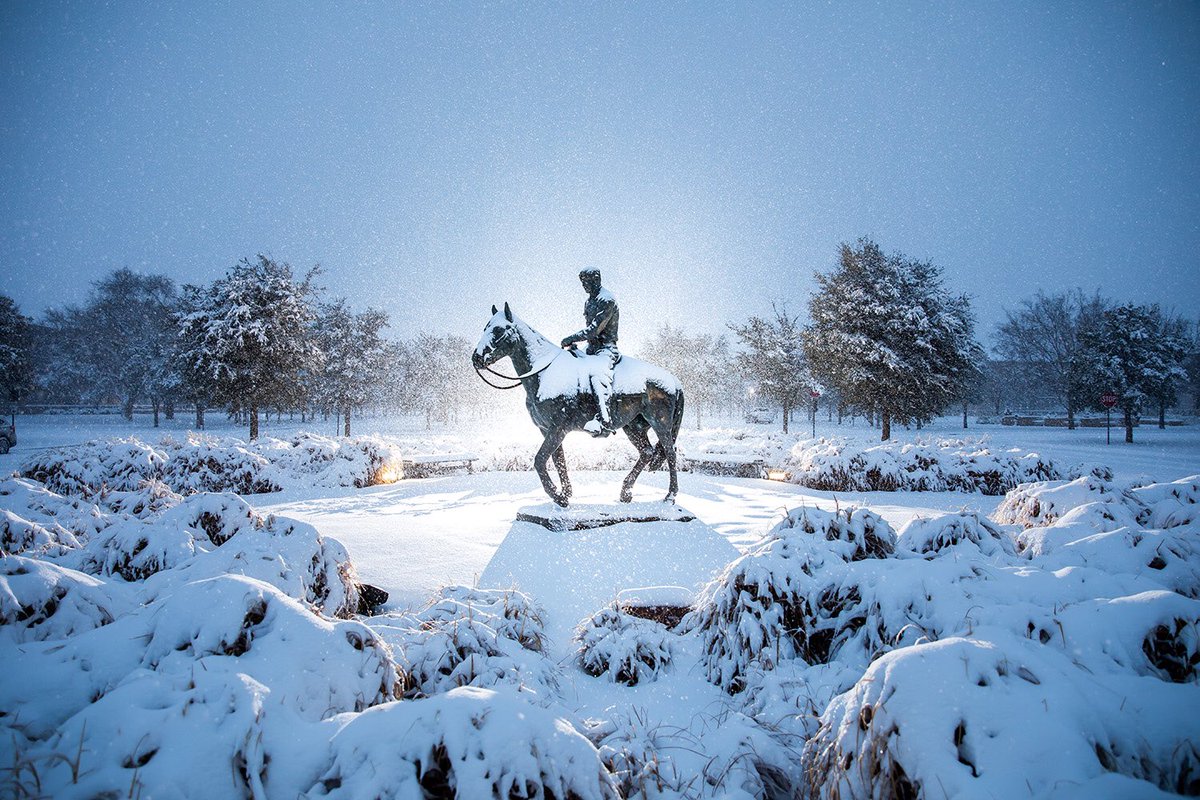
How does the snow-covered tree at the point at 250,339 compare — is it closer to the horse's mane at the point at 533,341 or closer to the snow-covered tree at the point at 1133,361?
the horse's mane at the point at 533,341

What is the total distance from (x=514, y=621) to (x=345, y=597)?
1.24 metres

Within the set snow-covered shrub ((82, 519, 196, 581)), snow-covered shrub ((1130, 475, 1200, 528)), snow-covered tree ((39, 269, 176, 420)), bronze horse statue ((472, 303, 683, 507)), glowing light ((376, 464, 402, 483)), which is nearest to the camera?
snow-covered shrub ((82, 519, 196, 581))

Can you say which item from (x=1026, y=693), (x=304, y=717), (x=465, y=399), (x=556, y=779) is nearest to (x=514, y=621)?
(x=304, y=717)

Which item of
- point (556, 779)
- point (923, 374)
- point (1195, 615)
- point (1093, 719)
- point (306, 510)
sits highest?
point (923, 374)

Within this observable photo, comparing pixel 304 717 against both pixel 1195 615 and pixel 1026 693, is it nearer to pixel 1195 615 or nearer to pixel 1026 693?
pixel 1026 693

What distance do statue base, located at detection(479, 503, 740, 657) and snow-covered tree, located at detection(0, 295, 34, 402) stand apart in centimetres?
3287

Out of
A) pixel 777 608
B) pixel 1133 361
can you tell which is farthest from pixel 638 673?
pixel 1133 361

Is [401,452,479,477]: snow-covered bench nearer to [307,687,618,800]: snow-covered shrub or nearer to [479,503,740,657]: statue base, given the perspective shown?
[479,503,740,657]: statue base

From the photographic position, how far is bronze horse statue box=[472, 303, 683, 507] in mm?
6418

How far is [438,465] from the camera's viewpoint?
13984 mm

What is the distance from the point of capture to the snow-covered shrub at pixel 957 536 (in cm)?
336

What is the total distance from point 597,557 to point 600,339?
319 centimetres

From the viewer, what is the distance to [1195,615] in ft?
6.22

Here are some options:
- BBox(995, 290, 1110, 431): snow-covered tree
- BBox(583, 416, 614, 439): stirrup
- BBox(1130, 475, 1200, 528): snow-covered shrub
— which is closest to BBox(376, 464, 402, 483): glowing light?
→ BBox(583, 416, 614, 439): stirrup
